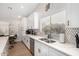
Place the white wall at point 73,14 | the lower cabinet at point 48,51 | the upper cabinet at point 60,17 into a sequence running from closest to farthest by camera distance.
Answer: the lower cabinet at point 48,51, the white wall at point 73,14, the upper cabinet at point 60,17

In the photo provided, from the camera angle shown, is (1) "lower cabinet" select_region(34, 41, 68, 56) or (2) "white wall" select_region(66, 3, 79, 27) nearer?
(1) "lower cabinet" select_region(34, 41, 68, 56)

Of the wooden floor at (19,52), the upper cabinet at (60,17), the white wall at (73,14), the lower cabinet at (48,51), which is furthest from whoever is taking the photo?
the wooden floor at (19,52)

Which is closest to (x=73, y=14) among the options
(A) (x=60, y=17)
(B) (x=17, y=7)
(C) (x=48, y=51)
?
(A) (x=60, y=17)

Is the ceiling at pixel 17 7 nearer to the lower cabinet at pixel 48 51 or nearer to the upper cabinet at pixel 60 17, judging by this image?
the upper cabinet at pixel 60 17

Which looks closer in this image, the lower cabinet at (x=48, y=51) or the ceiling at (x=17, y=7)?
the lower cabinet at (x=48, y=51)

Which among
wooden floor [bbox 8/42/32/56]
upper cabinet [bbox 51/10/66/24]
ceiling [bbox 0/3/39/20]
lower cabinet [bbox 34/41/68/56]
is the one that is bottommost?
wooden floor [bbox 8/42/32/56]

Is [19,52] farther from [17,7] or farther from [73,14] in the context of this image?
[73,14]

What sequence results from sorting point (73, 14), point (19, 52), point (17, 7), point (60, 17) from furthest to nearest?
point (17, 7), point (19, 52), point (60, 17), point (73, 14)

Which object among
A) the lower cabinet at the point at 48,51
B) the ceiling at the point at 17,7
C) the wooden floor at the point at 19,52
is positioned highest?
the ceiling at the point at 17,7

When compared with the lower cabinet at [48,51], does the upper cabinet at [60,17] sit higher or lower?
higher

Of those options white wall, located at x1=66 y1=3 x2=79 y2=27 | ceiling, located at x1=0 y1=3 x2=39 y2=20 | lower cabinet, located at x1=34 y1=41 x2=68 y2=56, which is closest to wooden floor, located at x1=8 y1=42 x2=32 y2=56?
lower cabinet, located at x1=34 y1=41 x2=68 y2=56

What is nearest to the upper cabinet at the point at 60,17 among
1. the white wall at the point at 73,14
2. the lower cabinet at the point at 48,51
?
the white wall at the point at 73,14

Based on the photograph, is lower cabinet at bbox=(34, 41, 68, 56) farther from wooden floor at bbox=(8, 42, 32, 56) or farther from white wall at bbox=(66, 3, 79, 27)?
wooden floor at bbox=(8, 42, 32, 56)

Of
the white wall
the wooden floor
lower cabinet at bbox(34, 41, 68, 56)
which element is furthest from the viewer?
the wooden floor
